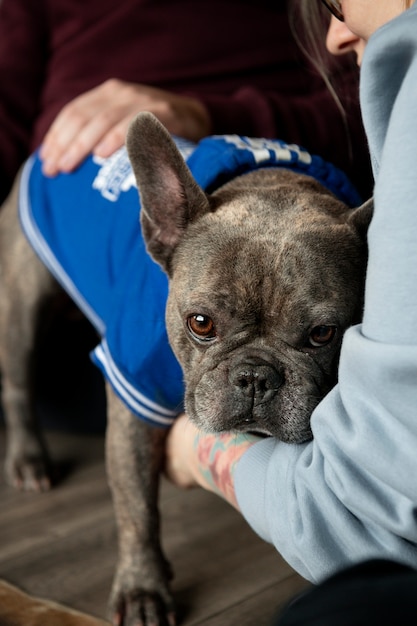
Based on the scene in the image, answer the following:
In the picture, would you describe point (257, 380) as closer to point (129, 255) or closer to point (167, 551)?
point (129, 255)

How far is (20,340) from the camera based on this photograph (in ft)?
6.57

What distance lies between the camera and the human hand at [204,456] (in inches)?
47.6

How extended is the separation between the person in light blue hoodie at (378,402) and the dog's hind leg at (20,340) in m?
1.10

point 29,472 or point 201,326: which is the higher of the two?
point 201,326

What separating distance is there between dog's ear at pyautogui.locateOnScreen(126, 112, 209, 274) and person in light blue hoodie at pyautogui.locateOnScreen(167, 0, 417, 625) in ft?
1.25

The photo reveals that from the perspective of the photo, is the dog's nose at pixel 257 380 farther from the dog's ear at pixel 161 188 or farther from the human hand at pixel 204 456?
the dog's ear at pixel 161 188

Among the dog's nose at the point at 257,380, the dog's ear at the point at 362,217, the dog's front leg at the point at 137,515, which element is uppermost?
the dog's ear at the point at 362,217

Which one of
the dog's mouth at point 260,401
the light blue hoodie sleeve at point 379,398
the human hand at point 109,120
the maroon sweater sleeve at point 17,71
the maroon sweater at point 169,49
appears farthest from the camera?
the maroon sweater sleeve at point 17,71

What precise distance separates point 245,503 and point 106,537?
29.2 inches

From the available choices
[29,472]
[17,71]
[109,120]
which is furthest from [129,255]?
[17,71]

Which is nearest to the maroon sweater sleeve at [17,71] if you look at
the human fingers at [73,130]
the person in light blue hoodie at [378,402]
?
the human fingers at [73,130]

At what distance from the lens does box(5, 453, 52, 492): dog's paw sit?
6.54 ft

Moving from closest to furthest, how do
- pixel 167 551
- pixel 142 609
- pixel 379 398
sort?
pixel 379 398 < pixel 142 609 < pixel 167 551

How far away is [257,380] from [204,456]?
211mm
